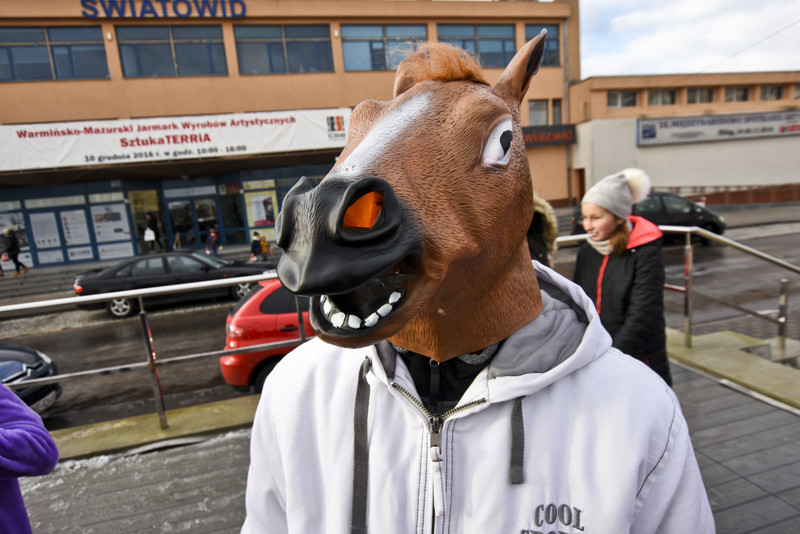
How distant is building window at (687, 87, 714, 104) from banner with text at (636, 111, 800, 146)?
4.57 feet

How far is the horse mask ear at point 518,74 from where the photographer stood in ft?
3.42

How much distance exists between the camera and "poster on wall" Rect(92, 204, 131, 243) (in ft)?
57.4

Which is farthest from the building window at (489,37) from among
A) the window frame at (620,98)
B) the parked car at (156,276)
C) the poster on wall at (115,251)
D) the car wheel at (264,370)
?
the car wheel at (264,370)

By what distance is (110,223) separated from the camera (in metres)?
17.6

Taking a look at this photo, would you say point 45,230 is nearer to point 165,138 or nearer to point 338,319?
point 165,138

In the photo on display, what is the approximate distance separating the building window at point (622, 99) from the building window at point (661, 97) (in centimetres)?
72

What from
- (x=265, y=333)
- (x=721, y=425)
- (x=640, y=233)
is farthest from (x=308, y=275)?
(x=265, y=333)

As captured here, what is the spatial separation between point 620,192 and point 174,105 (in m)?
19.6

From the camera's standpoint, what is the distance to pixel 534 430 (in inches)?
39.4

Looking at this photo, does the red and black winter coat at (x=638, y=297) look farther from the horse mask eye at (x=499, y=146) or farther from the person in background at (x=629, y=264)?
the horse mask eye at (x=499, y=146)

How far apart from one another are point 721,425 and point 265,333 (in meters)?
4.03

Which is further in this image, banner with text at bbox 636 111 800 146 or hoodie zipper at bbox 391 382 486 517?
banner with text at bbox 636 111 800 146

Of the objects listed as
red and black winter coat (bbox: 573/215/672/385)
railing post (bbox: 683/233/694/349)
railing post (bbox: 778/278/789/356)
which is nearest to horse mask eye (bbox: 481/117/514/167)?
red and black winter coat (bbox: 573/215/672/385)

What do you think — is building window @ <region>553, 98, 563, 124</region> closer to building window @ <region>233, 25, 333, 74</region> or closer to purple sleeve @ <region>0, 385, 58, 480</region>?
building window @ <region>233, 25, 333, 74</region>
